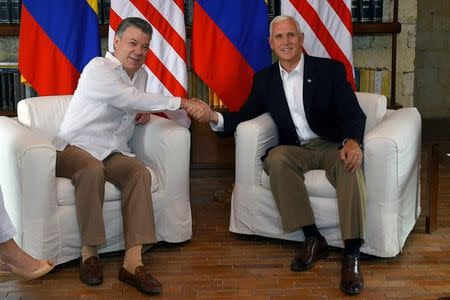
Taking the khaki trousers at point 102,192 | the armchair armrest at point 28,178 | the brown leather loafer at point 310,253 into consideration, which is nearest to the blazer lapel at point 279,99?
the brown leather loafer at point 310,253

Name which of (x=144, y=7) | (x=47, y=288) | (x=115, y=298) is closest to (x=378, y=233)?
(x=115, y=298)

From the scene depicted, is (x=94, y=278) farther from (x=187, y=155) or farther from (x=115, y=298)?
(x=187, y=155)

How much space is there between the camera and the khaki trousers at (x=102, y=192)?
3322 mm

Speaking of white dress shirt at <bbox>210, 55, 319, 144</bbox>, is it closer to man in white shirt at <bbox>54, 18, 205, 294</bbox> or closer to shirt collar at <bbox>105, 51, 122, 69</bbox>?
man in white shirt at <bbox>54, 18, 205, 294</bbox>

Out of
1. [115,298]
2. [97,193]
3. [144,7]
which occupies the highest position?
[144,7]

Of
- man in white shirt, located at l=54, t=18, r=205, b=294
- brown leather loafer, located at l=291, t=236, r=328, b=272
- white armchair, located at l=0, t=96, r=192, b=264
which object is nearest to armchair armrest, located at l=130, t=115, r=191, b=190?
white armchair, located at l=0, t=96, r=192, b=264

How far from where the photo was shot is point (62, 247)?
3406mm

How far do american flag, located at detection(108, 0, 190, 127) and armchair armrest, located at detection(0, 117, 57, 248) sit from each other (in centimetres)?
136

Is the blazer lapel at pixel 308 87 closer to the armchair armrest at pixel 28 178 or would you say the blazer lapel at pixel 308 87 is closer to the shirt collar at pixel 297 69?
the shirt collar at pixel 297 69

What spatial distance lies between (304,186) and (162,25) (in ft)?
5.17

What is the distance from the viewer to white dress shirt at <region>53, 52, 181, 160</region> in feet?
11.4

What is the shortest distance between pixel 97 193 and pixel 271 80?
107cm

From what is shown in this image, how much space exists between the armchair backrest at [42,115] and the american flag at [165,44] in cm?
87

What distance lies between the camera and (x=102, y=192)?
3.38 m
